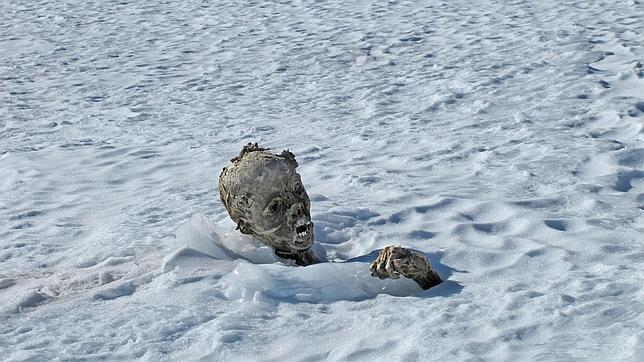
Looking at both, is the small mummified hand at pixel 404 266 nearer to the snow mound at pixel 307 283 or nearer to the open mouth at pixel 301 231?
the snow mound at pixel 307 283

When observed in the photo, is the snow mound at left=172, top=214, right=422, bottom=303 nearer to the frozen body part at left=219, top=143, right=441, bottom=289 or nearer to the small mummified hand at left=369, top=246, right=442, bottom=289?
the small mummified hand at left=369, top=246, right=442, bottom=289

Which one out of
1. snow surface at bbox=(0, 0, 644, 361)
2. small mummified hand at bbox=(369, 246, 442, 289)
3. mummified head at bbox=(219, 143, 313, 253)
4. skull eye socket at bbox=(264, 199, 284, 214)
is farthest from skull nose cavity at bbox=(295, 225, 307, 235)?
small mummified hand at bbox=(369, 246, 442, 289)

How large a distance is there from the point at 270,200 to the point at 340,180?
1.71 metres

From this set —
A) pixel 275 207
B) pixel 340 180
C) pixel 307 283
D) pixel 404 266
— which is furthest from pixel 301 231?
pixel 340 180

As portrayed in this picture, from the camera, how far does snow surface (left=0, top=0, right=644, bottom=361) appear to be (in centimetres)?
366

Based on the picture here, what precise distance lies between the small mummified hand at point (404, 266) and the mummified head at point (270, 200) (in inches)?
18.9

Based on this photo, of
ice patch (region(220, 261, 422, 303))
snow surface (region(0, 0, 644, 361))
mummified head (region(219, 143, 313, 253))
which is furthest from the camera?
mummified head (region(219, 143, 313, 253))

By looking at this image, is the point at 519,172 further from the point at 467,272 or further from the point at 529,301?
the point at 529,301

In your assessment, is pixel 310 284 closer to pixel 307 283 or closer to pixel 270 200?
pixel 307 283

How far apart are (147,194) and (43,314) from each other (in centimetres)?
211

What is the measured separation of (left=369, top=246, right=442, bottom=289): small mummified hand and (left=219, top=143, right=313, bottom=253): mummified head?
48 cm

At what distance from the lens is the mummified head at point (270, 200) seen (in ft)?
14.5

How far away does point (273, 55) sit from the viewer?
33.6ft

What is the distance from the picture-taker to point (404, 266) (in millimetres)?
4098
